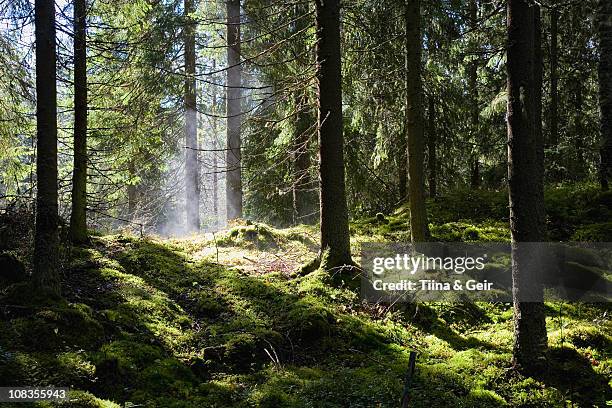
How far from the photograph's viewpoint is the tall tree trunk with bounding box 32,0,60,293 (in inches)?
233

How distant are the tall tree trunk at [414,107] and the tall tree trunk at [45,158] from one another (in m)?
6.04

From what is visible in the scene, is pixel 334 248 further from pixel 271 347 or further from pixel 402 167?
pixel 402 167

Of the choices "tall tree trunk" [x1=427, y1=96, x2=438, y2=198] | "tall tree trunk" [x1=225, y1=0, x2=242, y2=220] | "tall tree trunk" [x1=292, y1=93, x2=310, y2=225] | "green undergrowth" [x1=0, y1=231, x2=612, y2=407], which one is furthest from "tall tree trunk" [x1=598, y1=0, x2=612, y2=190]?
"tall tree trunk" [x1=225, y1=0, x2=242, y2=220]

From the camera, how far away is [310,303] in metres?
7.46

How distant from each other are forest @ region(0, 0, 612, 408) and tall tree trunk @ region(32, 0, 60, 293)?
0.09ft

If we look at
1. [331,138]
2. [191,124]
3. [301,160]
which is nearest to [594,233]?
[331,138]

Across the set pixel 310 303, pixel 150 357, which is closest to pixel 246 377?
pixel 150 357

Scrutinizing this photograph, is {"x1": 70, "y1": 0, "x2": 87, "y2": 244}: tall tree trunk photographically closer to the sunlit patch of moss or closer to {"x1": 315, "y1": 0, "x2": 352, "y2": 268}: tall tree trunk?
{"x1": 315, "y1": 0, "x2": 352, "y2": 268}: tall tree trunk

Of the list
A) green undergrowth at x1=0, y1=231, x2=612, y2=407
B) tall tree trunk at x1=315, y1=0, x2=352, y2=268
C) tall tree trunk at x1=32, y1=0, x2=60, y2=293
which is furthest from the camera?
tall tree trunk at x1=315, y1=0, x2=352, y2=268

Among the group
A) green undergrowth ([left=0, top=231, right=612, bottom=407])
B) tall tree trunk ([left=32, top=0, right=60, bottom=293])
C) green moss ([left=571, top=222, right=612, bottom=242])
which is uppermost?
tall tree trunk ([left=32, top=0, right=60, bottom=293])

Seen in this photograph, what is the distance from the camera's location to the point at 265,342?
6.21 meters

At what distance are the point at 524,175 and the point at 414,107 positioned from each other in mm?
3776

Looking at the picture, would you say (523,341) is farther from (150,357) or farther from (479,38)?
(479,38)

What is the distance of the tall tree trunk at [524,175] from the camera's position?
5371mm
